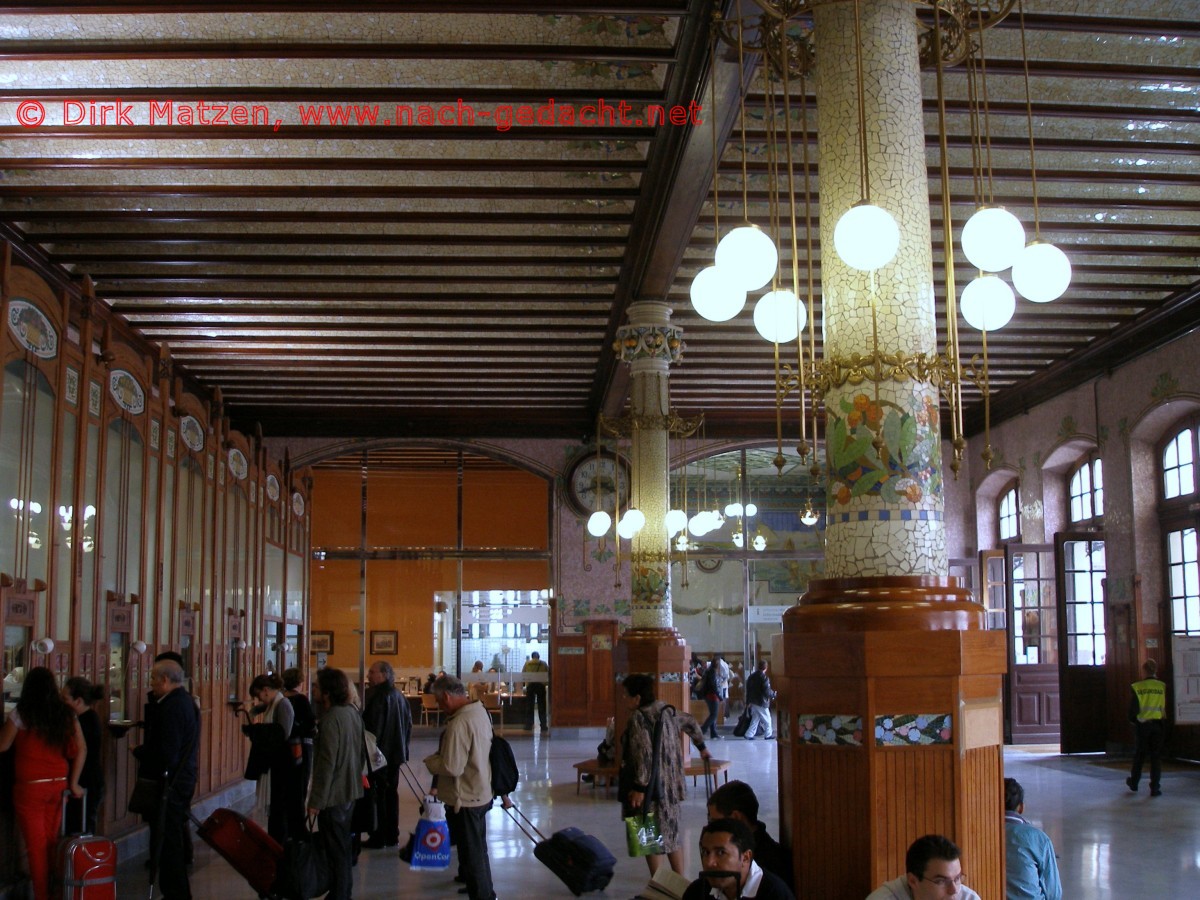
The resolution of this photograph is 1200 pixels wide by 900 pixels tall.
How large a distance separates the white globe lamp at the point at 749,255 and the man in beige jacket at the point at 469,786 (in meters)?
3.15

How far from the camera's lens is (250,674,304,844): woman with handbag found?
7.94m

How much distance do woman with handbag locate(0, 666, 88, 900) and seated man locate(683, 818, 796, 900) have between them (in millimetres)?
4437

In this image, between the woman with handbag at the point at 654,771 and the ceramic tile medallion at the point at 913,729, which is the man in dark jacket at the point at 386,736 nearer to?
the woman with handbag at the point at 654,771

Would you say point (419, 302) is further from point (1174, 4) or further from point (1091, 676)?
point (1091, 676)

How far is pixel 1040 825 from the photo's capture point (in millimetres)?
9305

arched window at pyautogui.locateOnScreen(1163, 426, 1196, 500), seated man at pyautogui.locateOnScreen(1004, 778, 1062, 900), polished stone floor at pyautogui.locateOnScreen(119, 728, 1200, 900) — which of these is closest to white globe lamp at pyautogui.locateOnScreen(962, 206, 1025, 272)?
seated man at pyautogui.locateOnScreen(1004, 778, 1062, 900)

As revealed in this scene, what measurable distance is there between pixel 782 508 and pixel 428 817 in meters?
13.7

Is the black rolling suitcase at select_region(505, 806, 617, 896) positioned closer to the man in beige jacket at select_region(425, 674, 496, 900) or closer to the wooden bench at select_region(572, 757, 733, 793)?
the man in beige jacket at select_region(425, 674, 496, 900)

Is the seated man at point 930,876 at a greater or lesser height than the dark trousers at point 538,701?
greater

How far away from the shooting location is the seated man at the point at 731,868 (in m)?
3.87

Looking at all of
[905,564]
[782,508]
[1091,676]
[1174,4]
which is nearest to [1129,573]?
[1091,676]

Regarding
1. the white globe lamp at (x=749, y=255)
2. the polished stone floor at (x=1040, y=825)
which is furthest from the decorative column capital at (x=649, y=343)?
the white globe lamp at (x=749, y=255)

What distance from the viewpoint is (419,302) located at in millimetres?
11852

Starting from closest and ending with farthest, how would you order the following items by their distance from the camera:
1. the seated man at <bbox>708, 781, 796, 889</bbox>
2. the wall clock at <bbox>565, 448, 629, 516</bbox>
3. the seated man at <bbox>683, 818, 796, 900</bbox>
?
the seated man at <bbox>683, 818, 796, 900</bbox>
the seated man at <bbox>708, 781, 796, 889</bbox>
the wall clock at <bbox>565, 448, 629, 516</bbox>
